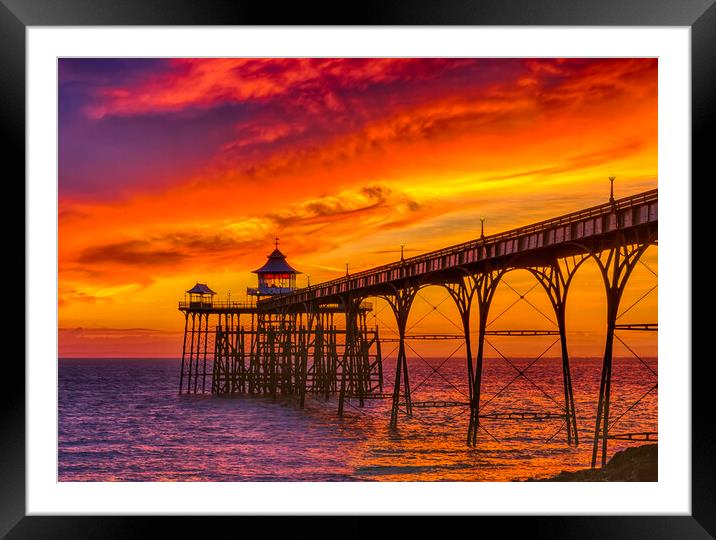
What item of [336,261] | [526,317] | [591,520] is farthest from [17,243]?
[526,317]

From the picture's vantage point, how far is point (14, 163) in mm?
16625

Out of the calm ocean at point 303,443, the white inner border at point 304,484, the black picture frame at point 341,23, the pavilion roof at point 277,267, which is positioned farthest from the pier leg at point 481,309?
the pavilion roof at point 277,267

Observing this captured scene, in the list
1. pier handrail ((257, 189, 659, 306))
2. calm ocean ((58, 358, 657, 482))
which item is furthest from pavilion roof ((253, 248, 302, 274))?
pier handrail ((257, 189, 659, 306))

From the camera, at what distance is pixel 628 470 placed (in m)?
24.1

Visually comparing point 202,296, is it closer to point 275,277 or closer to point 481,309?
point 275,277

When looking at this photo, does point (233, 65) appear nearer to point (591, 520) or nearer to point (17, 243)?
point (17, 243)

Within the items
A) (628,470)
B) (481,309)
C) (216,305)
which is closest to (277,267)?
(216,305)

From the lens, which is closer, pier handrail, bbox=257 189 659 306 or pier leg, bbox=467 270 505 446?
pier handrail, bbox=257 189 659 306

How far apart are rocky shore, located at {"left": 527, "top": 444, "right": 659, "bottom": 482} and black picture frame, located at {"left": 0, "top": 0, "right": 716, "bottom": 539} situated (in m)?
6.81

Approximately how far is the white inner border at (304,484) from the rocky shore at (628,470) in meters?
4.16

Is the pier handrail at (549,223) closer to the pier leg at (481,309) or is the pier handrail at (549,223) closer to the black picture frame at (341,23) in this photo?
the pier leg at (481,309)

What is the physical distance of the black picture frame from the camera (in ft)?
52.7

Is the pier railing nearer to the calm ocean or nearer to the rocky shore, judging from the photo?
the calm ocean

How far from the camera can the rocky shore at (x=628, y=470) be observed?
23344 mm
